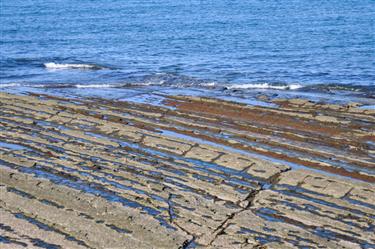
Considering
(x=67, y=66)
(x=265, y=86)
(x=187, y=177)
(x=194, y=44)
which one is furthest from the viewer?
(x=194, y=44)

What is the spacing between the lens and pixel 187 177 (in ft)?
43.7

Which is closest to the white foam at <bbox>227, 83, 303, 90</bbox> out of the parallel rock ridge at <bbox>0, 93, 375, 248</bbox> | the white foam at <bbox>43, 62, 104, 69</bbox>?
the parallel rock ridge at <bbox>0, 93, 375, 248</bbox>

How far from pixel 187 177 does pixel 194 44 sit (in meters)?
26.5

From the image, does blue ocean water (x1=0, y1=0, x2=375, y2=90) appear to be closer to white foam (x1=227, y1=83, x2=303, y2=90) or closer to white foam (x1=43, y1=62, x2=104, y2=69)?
white foam (x1=43, y1=62, x2=104, y2=69)

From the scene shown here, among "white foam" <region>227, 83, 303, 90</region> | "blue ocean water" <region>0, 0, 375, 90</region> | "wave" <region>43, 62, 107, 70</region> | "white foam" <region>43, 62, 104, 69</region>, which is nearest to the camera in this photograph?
"white foam" <region>227, 83, 303, 90</region>

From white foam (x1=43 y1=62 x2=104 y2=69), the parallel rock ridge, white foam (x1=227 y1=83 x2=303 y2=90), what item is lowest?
white foam (x1=43 y1=62 x2=104 y2=69)

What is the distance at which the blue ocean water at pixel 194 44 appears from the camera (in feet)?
94.1

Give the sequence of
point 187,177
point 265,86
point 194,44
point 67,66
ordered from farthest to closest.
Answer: point 194,44 → point 67,66 → point 265,86 → point 187,177

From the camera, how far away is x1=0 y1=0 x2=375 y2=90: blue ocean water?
28.7 metres

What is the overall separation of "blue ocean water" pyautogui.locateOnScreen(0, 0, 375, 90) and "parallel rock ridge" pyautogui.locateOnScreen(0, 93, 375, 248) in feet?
27.6

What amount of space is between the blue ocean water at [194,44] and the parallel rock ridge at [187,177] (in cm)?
841

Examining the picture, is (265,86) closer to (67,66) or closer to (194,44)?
(67,66)

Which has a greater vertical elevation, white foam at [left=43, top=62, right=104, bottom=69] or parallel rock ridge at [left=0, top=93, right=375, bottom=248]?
parallel rock ridge at [left=0, top=93, right=375, bottom=248]

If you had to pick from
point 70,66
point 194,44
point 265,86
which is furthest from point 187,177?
point 194,44
